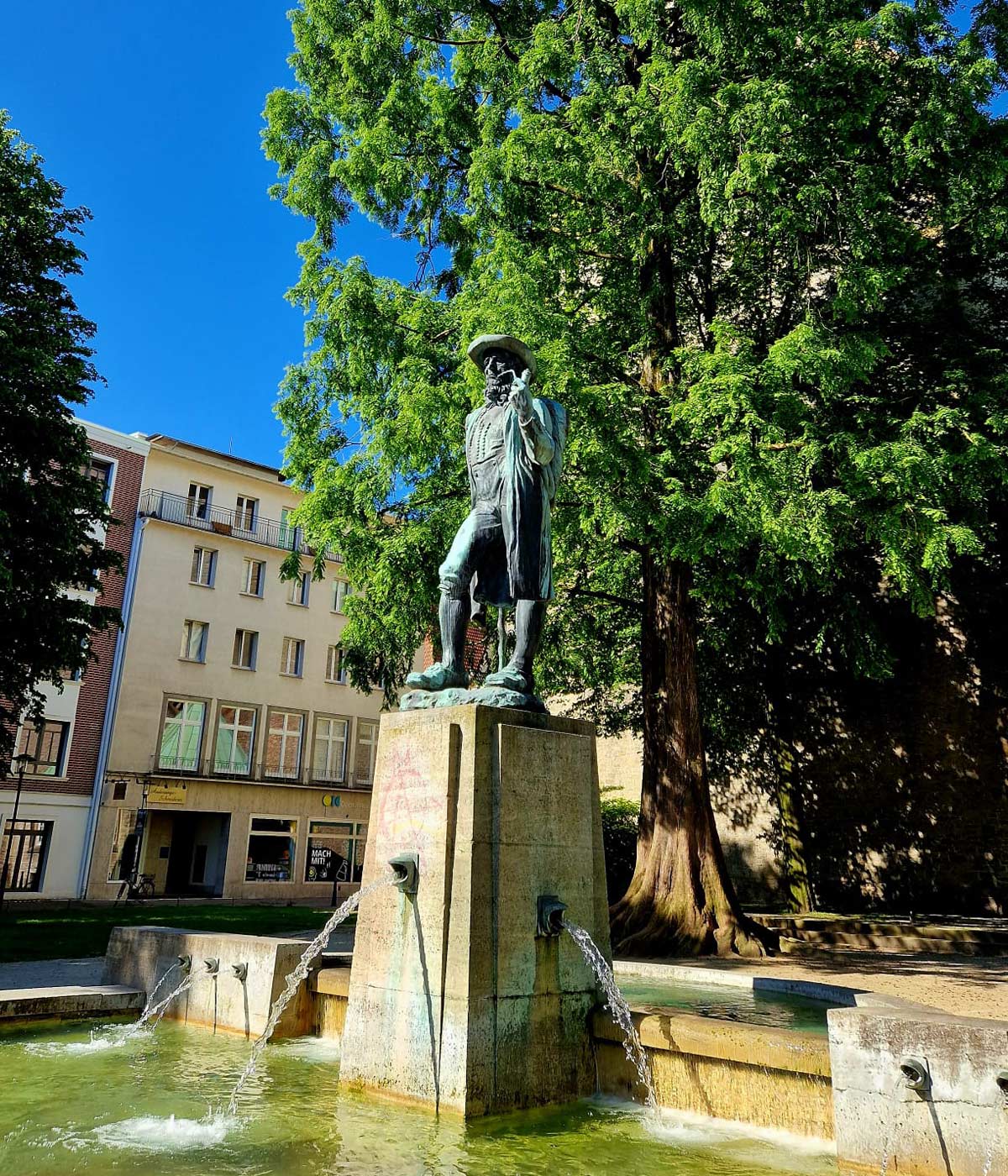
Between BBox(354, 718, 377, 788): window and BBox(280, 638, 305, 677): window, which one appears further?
BBox(354, 718, 377, 788): window

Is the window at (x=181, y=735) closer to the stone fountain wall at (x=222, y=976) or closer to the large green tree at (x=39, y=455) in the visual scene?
the large green tree at (x=39, y=455)

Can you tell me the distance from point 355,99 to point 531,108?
3547 millimetres

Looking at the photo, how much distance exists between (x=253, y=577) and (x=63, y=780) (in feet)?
32.8

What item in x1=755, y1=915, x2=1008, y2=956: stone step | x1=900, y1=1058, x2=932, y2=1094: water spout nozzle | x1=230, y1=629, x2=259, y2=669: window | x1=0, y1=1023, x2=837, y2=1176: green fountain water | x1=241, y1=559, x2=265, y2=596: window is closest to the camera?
x1=900, y1=1058, x2=932, y2=1094: water spout nozzle

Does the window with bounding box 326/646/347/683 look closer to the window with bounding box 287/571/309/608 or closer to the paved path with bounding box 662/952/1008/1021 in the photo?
the window with bounding box 287/571/309/608

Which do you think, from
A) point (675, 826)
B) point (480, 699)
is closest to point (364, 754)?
point (675, 826)

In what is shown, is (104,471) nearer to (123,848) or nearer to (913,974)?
(123,848)

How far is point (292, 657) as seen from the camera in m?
36.3

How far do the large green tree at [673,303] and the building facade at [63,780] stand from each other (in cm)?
1658

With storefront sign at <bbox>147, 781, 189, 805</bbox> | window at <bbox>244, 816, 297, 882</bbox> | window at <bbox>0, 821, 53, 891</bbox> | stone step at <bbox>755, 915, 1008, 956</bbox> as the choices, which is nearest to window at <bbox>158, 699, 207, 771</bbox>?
storefront sign at <bbox>147, 781, 189, 805</bbox>

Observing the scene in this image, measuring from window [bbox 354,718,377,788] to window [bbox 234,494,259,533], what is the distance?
8648 millimetres

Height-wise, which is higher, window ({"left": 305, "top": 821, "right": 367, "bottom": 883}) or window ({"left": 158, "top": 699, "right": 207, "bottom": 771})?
window ({"left": 158, "top": 699, "right": 207, "bottom": 771})

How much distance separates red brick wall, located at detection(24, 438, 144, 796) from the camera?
29484 mm

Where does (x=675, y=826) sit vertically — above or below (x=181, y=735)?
below
